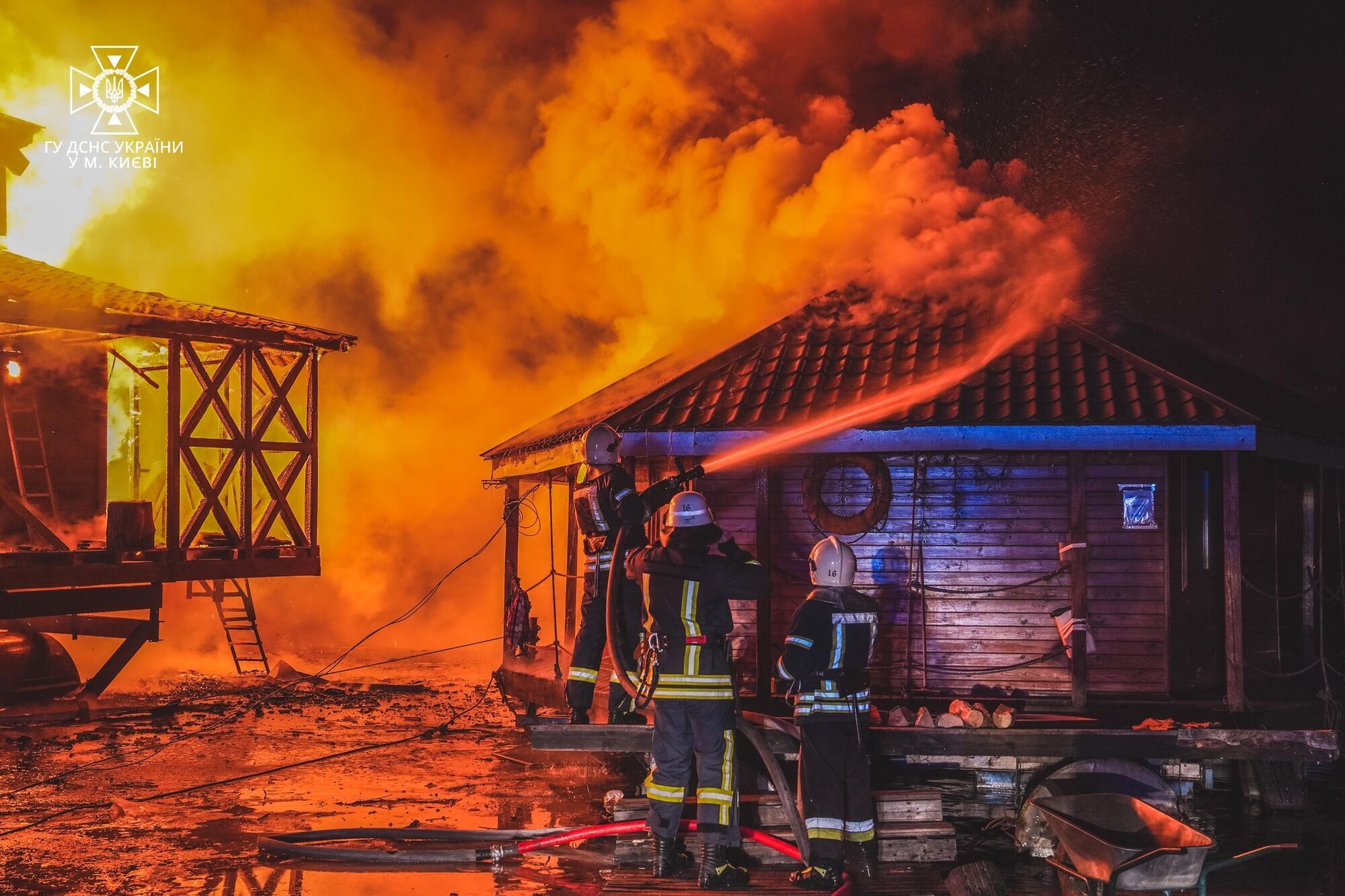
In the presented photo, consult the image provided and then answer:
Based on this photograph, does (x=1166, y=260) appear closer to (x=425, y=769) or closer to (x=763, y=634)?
(x=763, y=634)

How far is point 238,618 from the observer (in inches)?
763

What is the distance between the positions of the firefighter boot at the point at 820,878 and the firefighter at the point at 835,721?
0.04 meters

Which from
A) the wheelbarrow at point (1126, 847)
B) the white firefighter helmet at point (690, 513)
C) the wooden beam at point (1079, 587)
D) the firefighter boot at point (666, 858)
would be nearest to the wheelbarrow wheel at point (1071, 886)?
the wheelbarrow at point (1126, 847)

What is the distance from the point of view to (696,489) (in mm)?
10773

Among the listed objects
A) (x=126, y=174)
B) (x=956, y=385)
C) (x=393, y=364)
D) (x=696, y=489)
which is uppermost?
(x=126, y=174)

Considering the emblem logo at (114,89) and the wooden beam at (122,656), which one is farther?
the emblem logo at (114,89)

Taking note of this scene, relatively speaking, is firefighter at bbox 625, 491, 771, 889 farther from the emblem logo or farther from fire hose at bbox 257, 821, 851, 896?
the emblem logo

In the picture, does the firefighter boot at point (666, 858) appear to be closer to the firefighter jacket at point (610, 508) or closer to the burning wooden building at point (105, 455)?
the firefighter jacket at point (610, 508)

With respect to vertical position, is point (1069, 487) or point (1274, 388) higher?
point (1274, 388)

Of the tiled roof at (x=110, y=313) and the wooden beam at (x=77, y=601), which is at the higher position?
the tiled roof at (x=110, y=313)

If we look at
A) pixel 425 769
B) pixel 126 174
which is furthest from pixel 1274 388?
pixel 126 174

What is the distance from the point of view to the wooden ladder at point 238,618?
18984mm

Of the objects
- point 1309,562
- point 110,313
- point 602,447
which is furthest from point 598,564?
point 110,313

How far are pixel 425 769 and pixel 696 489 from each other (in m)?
4.03
